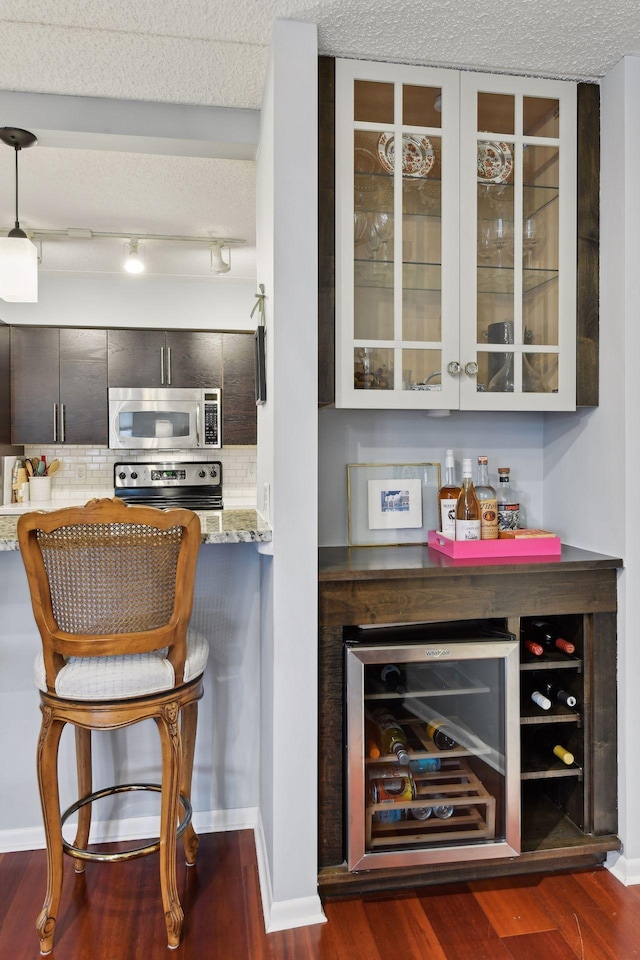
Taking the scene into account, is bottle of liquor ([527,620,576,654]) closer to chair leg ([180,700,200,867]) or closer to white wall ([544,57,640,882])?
white wall ([544,57,640,882])

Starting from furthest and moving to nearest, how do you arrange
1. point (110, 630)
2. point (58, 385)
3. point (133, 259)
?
1. point (58, 385)
2. point (133, 259)
3. point (110, 630)

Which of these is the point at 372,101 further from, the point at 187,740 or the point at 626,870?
the point at 626,870

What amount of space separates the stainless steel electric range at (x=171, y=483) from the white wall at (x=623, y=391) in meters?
3.06

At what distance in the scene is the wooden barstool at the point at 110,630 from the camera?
5.01ft

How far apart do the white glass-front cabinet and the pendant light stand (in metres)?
1.12

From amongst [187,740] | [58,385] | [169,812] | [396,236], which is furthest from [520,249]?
[58,385]

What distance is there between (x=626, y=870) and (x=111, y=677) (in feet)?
5.22

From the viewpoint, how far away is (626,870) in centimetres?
190

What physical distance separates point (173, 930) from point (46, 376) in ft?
11.8

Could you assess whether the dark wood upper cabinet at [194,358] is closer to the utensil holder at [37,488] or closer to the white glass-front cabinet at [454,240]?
the utensil holder at [37,488]

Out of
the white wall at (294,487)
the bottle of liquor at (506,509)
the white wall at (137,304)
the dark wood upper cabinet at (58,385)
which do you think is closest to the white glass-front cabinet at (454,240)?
the white wall at (294,487)

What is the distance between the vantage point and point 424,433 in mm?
2279

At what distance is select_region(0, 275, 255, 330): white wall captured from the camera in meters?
4.41

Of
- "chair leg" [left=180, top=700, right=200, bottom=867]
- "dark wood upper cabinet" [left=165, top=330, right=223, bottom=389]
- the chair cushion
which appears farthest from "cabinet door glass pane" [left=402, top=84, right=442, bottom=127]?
Answer: "dark wood upper cabinet" [left=165, top=330, right=223, bottom=389]
